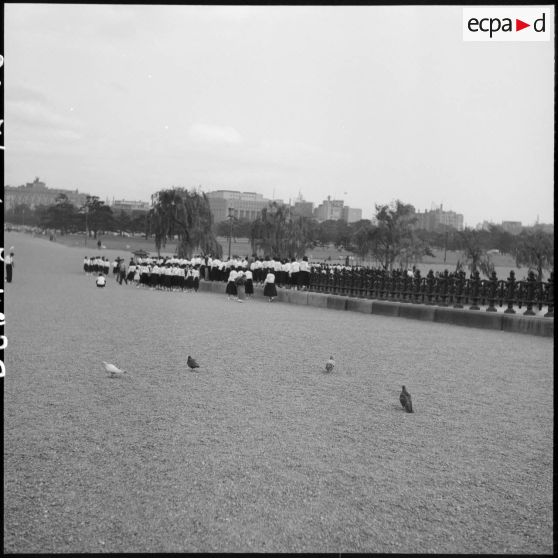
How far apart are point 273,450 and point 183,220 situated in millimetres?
43915

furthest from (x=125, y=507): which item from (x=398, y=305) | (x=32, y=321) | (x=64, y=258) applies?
(x=64, y=258)

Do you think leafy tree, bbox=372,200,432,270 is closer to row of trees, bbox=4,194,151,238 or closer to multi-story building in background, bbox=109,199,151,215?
row of trees, bbox=4,194,151,238

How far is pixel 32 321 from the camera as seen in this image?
15.8 m

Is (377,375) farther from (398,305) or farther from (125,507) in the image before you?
(398,305)

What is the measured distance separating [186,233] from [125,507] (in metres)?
45.7

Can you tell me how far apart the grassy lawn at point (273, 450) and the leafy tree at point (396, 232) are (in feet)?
89.6

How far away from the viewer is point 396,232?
3975 centimetres

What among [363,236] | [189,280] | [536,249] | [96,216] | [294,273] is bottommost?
[189,280]

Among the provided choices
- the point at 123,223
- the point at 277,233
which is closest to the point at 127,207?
the point at 123,223

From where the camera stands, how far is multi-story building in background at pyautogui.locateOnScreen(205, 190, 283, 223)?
243 feet

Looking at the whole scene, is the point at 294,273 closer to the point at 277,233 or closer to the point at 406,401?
the point at 406,401

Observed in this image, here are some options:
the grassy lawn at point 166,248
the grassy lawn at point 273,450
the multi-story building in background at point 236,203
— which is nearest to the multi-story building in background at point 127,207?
the grassy lawn at point 166,248

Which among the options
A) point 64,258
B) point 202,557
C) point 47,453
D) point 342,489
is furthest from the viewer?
point 64,258

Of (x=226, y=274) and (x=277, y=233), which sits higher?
(x=277, y=233)
